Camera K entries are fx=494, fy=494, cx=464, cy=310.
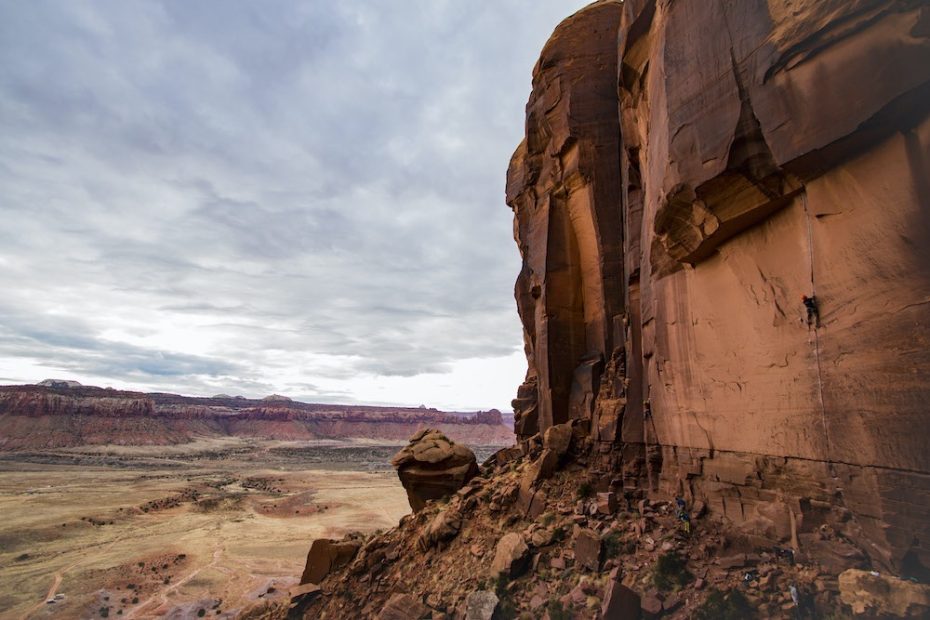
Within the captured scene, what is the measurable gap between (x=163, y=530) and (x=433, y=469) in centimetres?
3511

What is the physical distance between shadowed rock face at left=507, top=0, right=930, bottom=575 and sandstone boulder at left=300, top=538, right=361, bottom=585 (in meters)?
9.48

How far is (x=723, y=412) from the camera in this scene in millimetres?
10297

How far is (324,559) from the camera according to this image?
17125 mm

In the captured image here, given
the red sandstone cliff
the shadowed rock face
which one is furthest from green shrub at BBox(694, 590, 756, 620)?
the red sandstone cliff

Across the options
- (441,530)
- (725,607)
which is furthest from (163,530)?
(725,607)

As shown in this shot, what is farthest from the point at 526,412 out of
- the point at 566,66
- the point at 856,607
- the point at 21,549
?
the point at 21,549

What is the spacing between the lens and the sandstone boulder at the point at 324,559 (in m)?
17.0

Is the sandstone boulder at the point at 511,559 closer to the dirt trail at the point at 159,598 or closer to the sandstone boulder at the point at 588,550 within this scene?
the sandstone boulder at the point at 588,550

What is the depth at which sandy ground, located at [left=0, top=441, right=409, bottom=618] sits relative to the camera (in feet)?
88.8

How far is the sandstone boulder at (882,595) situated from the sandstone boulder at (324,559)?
14728 mm

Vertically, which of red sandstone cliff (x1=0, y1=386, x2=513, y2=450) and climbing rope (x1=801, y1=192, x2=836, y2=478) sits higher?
climbing rope (x1=801, y1=192, x2=836, y2=478)

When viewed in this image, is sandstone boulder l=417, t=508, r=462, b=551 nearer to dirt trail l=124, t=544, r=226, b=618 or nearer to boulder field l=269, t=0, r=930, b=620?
boulder field l=269, t=0, r=930, b=620

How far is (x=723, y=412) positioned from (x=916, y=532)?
400cm

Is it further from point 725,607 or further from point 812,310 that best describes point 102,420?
point 812,310
